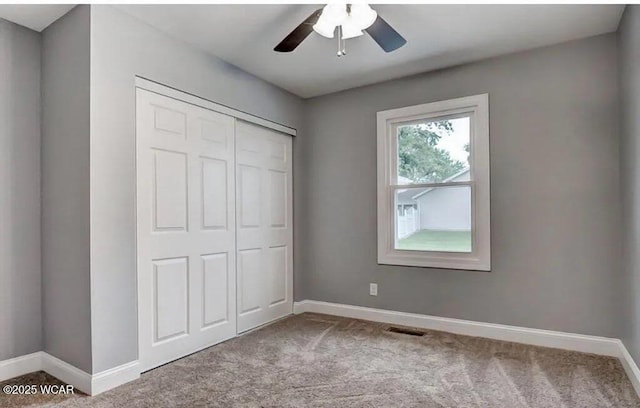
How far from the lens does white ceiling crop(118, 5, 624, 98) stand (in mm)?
2506

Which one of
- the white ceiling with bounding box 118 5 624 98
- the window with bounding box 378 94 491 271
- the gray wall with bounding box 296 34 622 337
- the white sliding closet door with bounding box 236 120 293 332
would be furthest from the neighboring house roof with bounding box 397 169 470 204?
the white sliding closet door with bounding box 236 120 293 332

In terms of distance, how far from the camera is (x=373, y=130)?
389 cm

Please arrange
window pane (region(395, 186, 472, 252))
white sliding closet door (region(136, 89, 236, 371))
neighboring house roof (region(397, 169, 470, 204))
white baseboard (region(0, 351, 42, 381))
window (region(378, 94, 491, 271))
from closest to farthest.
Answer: white baseboard (region(0, 351, 42, 381))
white sliding closet door (region(136, 89, 236, 371))
window (region(378, 94, 491, 271))
window pane (region(395, 186, 472, 252))
neighboring house roof (region(397, 169, 470, 204))

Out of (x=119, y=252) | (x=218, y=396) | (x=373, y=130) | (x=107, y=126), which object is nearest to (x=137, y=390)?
(x=218, y=396)

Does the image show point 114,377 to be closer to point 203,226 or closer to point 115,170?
point 203,226

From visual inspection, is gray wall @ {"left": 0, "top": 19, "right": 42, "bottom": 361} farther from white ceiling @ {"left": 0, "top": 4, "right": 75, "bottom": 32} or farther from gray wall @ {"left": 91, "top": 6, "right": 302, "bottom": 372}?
gray wall @ {"left": 91, "top": 6, "right": 302, "bottom": 372}

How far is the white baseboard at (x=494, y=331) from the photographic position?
2.75 metres

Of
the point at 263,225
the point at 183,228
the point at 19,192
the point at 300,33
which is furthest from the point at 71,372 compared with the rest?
the point at 300,33

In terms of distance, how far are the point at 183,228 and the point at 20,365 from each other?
55.1 inches

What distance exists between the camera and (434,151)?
11.8 feet

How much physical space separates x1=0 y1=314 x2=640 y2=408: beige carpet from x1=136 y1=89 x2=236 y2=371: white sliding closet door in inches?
8.6

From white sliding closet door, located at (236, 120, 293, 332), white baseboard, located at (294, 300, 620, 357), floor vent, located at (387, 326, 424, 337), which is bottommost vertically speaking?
floor vent, located at (387, 326, 424, 337)

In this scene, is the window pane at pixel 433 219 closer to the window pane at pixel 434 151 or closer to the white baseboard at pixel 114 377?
the window pane at pixel 434 151

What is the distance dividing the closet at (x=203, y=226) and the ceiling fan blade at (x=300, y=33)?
3.26ft
